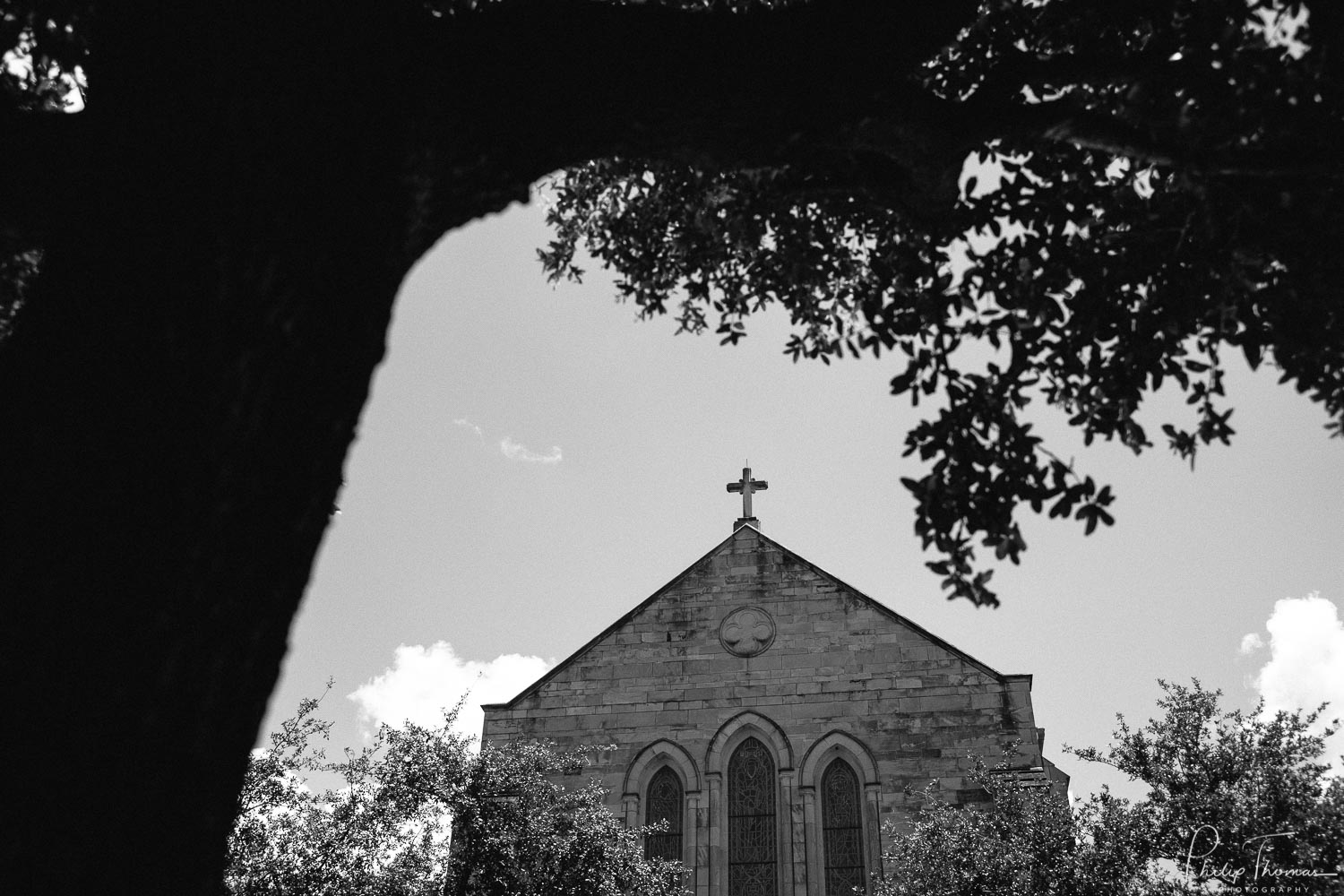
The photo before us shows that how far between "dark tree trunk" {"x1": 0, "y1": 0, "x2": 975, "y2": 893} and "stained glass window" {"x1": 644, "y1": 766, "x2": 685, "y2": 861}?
14.9 metres

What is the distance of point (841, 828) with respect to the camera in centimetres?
1612

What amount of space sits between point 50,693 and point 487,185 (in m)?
1.93

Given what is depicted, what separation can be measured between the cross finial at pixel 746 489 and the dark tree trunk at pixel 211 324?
1724 centimetres

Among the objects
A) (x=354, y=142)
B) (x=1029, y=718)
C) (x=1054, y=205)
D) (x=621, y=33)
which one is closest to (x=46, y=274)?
(x=354, y=142)

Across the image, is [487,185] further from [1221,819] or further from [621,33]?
[1221,819]

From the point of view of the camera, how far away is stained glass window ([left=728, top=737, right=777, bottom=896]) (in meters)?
15.9

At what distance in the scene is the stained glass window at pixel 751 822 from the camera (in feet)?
52.1

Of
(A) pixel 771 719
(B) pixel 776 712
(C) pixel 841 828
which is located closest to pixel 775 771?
(A) pixel 771 719

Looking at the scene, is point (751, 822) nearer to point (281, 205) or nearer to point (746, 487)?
point (746, 487)

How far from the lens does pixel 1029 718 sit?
16.1 m

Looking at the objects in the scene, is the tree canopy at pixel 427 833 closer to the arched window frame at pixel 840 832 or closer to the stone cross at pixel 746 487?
the arched window frame at pixel 840 832

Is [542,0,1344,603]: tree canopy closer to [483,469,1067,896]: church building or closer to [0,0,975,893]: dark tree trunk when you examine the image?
[0,0,975,893]: dark tree trunk

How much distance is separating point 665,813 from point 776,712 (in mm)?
2627

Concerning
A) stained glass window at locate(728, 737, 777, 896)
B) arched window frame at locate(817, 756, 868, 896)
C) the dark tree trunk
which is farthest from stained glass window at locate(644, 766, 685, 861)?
the dark tree trunk
